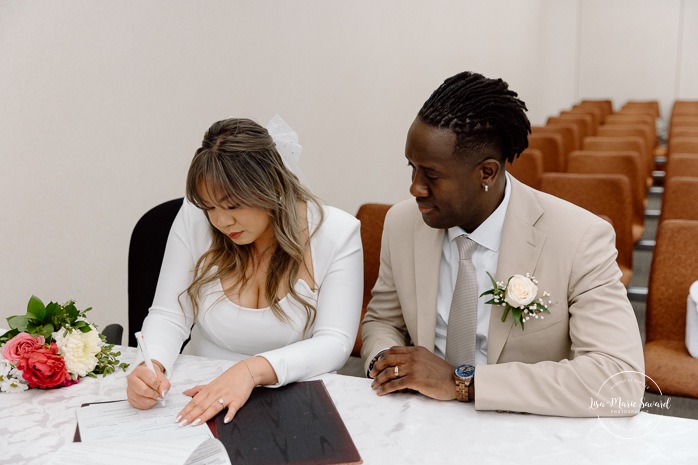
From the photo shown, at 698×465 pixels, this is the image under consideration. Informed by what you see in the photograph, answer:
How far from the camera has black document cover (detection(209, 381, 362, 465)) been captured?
1.43m

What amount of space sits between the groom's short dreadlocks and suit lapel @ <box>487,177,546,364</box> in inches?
6.7

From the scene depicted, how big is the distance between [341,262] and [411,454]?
808 mm

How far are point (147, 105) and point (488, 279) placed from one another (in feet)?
6.05

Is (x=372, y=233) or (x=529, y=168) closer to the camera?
(x=372, y=233)

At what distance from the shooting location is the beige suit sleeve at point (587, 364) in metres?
1.63

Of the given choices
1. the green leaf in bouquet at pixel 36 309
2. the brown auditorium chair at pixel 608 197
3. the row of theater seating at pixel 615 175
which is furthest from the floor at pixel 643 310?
the green leaf in bouquet at pixel 36 309

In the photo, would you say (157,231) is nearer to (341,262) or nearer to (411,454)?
(341,262)

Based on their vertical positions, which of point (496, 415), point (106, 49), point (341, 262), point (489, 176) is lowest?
point (496, 415)

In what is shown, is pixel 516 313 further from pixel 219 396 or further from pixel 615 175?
pixel 615 175

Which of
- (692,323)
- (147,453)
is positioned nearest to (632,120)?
(692,323)

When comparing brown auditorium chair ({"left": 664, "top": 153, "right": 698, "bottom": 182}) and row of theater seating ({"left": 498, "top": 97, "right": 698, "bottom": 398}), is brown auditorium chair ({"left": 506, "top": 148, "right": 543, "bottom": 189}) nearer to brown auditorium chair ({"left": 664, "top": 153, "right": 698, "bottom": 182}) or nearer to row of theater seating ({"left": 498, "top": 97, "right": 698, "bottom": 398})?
row of theater seating ({"left": 498, "top": 97, "right": 698, "bottom": 398})

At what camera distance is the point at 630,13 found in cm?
1229

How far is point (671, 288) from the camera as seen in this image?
287 cm

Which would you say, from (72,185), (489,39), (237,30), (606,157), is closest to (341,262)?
(72,185)
